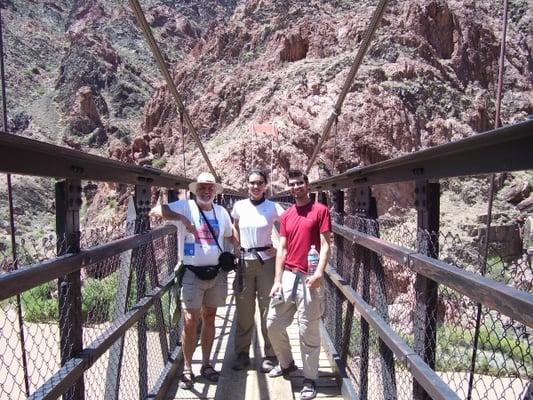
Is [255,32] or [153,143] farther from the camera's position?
[255,32]

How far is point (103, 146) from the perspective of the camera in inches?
2672

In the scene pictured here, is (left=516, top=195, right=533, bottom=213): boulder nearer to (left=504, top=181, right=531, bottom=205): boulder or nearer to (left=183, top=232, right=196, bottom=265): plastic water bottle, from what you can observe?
(left=504, top=181, right=531, bottom=205): boulder

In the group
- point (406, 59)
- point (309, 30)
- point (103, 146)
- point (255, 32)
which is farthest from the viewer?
point (103, 146)

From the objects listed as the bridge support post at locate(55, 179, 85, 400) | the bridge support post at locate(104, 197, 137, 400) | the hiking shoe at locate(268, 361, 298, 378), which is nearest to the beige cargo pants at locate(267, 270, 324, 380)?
the hiking shoe at locate(268, 361, 298, 378)

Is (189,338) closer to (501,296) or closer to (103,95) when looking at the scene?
(501,296)

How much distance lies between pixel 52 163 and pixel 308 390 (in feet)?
8.18

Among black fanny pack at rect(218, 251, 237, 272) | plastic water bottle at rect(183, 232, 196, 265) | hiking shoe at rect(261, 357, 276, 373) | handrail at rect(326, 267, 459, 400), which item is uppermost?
plastic water bottle at rect(183, 232, 196, 265)

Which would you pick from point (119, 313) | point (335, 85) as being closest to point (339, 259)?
point (119, 313)

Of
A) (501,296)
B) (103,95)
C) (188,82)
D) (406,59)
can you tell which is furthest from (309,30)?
(103,95)

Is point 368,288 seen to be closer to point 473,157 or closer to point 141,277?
point 141,277

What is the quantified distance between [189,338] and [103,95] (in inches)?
3224

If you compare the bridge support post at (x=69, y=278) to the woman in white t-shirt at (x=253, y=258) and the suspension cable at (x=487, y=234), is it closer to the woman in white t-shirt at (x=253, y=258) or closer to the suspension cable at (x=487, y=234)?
the suspension cable at (x=487, y=234)

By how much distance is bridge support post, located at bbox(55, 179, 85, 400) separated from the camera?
7.02 ft

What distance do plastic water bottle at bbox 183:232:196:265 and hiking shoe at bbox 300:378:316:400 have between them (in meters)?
1.14
